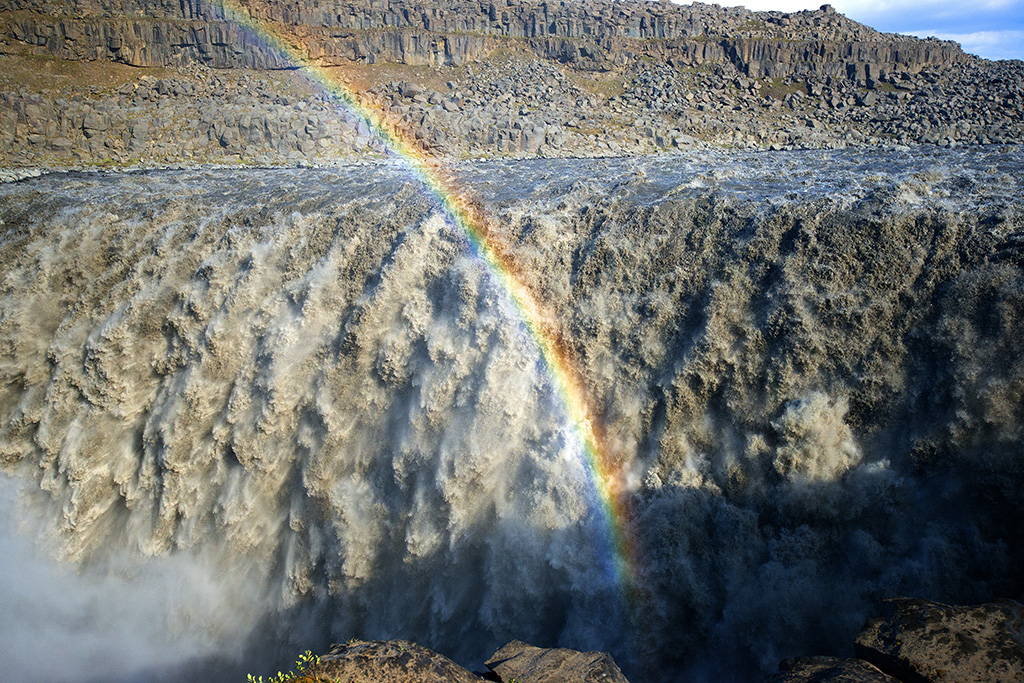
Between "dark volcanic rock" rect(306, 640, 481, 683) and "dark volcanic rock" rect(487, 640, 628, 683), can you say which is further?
"dark volcanic rock" rect(487, 640, 628, 683)

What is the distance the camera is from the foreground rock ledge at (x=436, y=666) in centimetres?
483

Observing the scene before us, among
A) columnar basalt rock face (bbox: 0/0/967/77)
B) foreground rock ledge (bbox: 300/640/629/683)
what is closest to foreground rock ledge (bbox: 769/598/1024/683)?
foreground rock ledge (bbox: 300/640/629/683)

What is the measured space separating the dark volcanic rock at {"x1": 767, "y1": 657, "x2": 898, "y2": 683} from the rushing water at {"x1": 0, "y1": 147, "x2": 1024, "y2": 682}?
5.70 feet

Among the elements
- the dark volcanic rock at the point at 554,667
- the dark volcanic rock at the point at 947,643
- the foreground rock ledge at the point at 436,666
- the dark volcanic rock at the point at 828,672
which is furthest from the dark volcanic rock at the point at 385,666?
the dark volcanic rock at the point at 947,643

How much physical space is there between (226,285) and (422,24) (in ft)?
176

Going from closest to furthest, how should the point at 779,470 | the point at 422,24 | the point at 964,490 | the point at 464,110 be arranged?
1. the point at 964,490
2. the point at 779,470
3. the point at 464,110
4. the point at 422,24

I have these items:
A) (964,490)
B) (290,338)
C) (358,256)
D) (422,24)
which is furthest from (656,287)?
(422,24)

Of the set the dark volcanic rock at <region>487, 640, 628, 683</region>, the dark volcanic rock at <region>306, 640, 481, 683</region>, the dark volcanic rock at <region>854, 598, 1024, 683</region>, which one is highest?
the dark volcanic rock at <region>854, 598, 1024, 683</region>

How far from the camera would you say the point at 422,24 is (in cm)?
5638

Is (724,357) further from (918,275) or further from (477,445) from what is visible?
(477,445)

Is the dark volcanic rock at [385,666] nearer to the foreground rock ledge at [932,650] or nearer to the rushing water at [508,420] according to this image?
the foreground rock ledge at [932,650]

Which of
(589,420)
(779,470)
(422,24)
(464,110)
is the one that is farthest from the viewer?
(422,24)

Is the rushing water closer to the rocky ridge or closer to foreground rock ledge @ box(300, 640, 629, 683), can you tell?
foreground rock ledge @ box(300, 640, 629, 683)

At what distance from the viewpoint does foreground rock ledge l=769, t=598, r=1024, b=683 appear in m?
4.50
